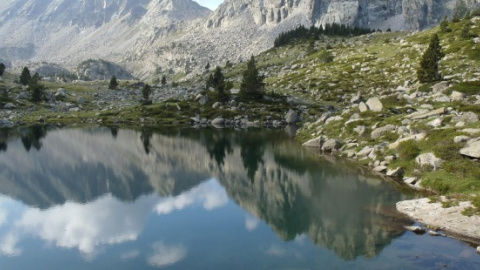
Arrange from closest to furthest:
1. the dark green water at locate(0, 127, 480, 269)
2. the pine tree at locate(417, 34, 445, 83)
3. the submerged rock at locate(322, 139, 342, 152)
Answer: the dark green water at locate(0, 127, 480, 269) → the submerged rock at locate(322, 139, 342, 152) → the pine tree at locate(417, 34, 445, 83)

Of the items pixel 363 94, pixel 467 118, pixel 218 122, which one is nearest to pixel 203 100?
pixel 218 122

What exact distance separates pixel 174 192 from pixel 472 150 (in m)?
27.6

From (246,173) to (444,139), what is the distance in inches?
875

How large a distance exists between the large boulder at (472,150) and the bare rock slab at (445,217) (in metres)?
6.54

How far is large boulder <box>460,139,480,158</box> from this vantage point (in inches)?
1203

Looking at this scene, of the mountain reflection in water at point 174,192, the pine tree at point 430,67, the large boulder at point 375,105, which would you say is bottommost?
the mountain reflection in water at point 174,192

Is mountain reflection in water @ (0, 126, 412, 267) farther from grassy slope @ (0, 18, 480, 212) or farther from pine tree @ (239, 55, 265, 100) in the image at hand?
pine tree @ (239, 55, 265, 100)

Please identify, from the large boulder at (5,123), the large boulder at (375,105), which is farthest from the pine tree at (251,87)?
the large boulder at (5,123)

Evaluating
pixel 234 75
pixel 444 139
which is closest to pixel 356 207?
pixel 444 139

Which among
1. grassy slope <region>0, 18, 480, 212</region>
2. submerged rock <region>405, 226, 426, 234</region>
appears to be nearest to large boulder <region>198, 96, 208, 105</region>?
grassy slope <region>0, 18, 480, 212</region>

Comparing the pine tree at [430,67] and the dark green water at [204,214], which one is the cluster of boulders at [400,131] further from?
the pine tree at [430,67]

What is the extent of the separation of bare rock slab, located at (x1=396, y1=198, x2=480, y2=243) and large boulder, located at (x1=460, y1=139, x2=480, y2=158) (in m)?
6.54

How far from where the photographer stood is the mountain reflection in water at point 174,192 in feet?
87.6

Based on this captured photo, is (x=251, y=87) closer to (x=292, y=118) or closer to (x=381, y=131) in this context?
(x=292, y=118)
